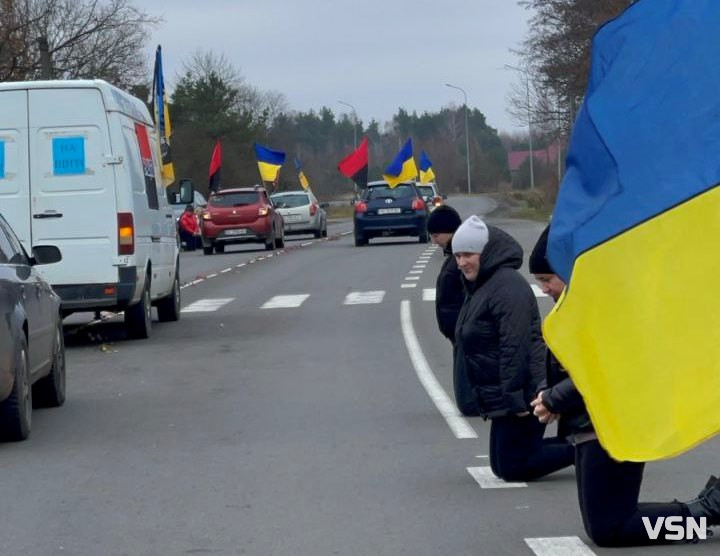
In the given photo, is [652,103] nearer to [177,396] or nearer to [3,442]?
[3,442]

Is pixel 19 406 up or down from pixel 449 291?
down

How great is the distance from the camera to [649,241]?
621 centimetres

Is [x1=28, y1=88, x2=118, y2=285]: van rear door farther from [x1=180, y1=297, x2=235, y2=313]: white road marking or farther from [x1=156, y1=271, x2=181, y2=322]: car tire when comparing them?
[x1=180, y1=297, x2=235, y2=313]: white road marking

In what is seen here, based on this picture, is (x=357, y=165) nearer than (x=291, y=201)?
No

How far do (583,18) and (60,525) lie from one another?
152 feet

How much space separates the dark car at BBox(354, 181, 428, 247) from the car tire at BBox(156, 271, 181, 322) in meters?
21.1

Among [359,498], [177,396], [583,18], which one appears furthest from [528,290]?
[583,18]

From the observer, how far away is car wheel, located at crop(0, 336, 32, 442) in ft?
34.9

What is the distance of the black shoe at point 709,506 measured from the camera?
718 centimetres

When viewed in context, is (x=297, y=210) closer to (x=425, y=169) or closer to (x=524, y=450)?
(x=425, y=169)

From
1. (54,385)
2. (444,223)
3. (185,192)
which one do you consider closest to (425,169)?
(185,192)

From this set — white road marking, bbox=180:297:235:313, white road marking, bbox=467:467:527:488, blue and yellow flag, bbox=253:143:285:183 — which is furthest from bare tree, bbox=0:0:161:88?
white road marking, bbox=467:467:527:488

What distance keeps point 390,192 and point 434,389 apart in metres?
29.3

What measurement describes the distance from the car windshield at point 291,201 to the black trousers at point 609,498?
145ft
